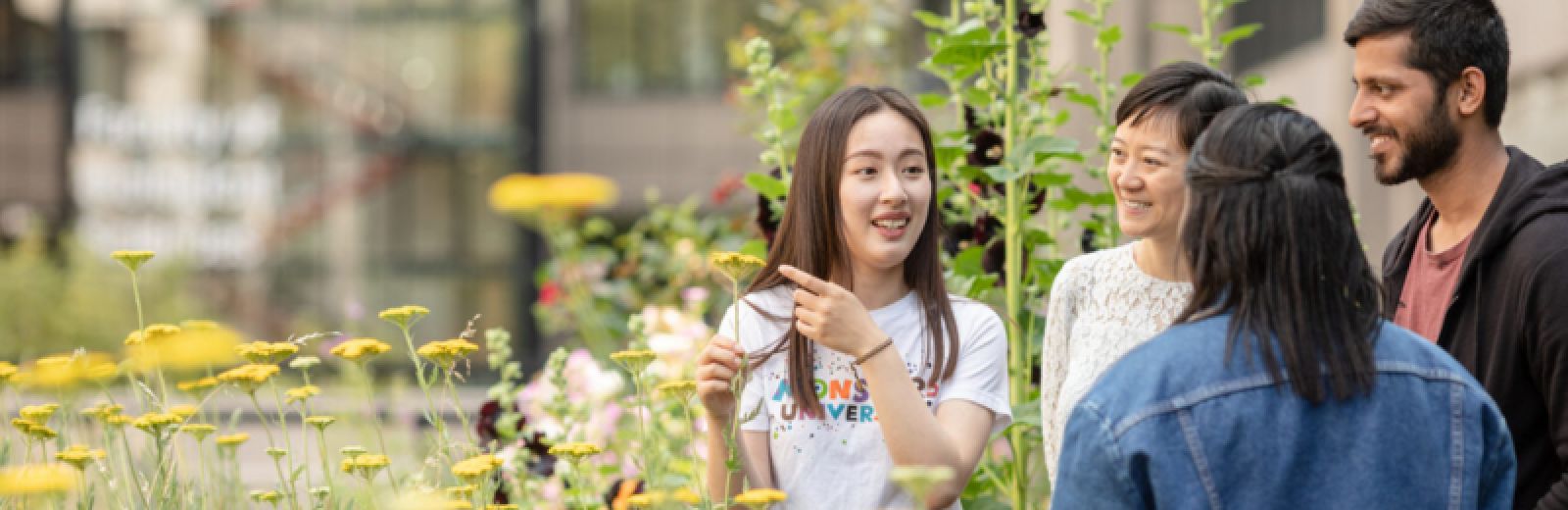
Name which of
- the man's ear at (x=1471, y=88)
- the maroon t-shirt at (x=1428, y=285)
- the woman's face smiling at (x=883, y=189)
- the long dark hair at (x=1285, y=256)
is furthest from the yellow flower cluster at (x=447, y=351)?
the man's ear at (x=1471, y=88)

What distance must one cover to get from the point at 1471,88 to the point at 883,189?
855 mm

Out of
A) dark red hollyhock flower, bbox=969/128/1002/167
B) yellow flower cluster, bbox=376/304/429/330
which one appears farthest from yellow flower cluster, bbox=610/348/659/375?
dark red hollyhock flower, bbox=969/128/1002/167

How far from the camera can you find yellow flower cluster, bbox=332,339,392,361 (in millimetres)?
1923

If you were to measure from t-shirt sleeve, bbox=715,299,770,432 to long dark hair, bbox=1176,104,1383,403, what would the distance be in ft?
2.50

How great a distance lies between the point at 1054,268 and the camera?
2.70m

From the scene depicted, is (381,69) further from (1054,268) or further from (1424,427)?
(1424,427)

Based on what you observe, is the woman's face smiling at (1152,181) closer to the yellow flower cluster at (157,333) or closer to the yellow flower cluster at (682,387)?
the yellow flower cluster at (682,387)

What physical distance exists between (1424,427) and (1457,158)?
771mm

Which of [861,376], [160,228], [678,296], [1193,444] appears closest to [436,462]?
[861,376]

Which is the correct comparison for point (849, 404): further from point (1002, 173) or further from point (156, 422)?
point (156, 422)

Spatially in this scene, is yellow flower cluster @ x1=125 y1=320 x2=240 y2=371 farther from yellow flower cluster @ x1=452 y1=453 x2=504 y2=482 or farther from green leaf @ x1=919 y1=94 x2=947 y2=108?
green leaf @ x1=919 y1=94 x2=947 y2=108

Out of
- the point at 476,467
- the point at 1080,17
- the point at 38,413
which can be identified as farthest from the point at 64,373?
the point at 1080,17

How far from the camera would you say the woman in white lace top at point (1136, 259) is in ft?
6.40

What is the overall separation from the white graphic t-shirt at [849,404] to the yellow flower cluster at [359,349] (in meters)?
0.50
